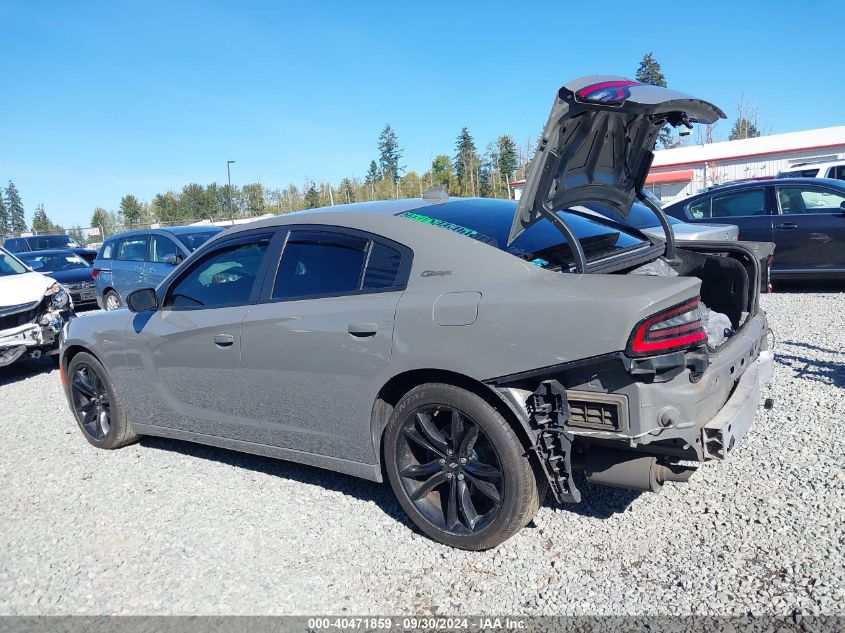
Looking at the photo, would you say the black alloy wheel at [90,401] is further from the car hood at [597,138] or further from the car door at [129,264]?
the car door at [129,264]

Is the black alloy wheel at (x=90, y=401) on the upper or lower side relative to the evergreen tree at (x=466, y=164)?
lower

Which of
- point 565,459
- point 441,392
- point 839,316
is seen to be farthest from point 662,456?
point 839,316

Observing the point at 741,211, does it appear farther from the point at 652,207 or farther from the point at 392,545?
the point at 392,545

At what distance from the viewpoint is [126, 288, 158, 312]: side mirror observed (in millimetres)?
4340

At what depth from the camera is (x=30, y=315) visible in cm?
769

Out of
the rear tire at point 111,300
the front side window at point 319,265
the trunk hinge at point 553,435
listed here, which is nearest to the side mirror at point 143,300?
the front side window at point 319,265

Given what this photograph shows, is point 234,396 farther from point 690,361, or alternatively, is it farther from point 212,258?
point 690,361

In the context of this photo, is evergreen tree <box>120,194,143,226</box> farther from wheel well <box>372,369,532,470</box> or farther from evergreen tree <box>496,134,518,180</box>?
wheel well <box>372,369,532,470</box>

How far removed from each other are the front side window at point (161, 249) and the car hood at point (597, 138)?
8950 millimetres

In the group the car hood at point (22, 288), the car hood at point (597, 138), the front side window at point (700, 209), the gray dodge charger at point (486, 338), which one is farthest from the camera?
the front side window at point (700, 209)

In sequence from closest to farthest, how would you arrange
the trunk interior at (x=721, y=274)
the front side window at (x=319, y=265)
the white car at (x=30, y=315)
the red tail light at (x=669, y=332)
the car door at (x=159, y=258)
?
the red tail light at (x=669, y=332), the front side window at (x=319, y=265), the trunk interior at (x=721, y=274), the white car at (x=30, y=315), the car door at (x=159, y=258)

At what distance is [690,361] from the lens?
2.70 m

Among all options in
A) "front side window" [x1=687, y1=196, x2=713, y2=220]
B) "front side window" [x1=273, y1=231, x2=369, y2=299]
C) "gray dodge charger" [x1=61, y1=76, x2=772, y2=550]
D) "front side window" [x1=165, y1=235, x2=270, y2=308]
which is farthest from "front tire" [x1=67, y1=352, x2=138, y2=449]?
"front side window" [x1=687, y1=196, x2=713, y2=220]

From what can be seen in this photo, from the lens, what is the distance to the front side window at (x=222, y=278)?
396 centimetres
